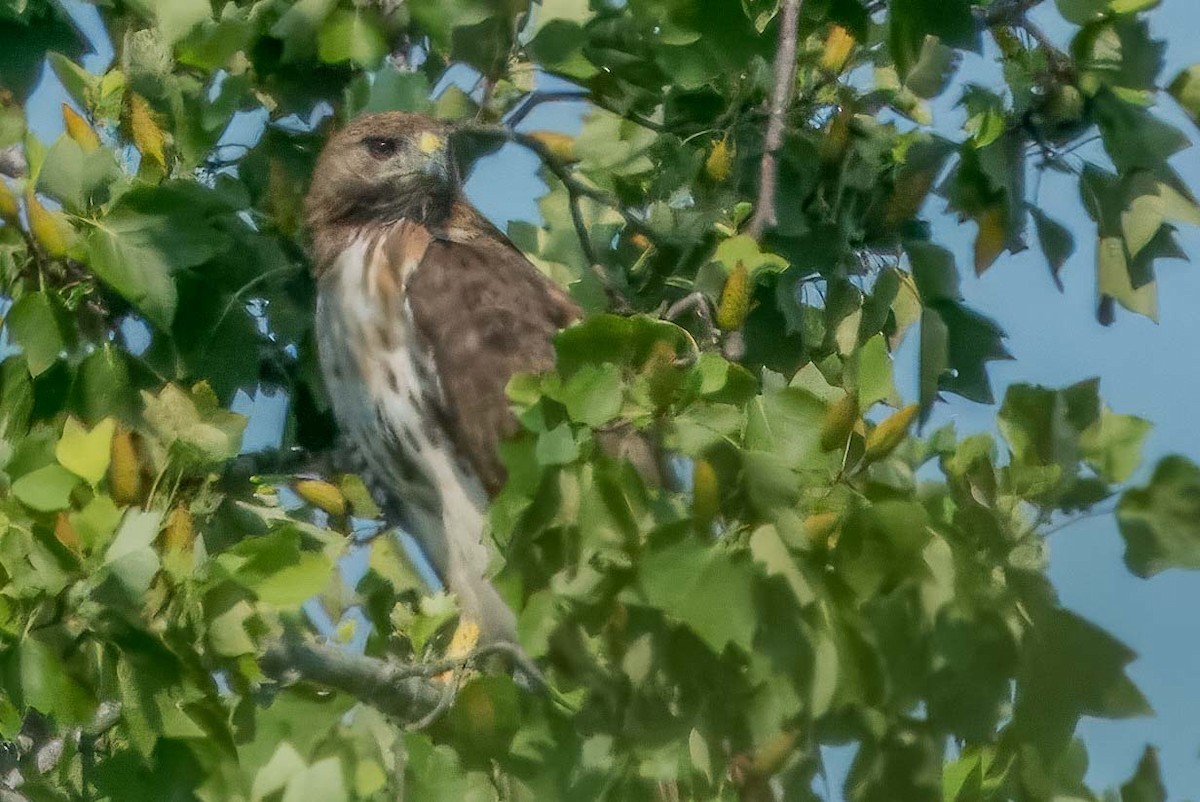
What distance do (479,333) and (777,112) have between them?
3.68 ft

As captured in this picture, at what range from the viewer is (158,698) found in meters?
1.96

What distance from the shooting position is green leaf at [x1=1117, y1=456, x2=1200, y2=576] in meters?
1.61

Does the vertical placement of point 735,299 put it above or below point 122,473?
above

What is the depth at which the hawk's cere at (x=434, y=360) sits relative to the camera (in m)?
3.32

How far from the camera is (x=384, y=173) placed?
3.78 meters

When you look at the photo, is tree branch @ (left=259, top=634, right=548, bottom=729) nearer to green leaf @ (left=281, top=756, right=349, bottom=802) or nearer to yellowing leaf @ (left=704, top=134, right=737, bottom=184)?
green leaf @ (left=281, top=756, right=349, bottom=802)

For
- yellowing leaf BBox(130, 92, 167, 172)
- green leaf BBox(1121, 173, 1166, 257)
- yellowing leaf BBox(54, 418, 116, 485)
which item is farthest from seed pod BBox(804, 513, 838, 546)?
yellowing leaf BBox(130, 92, 167, 172)

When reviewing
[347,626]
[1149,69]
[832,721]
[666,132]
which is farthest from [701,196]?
[832,721]

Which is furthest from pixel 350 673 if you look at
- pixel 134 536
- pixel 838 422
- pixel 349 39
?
pixel 349 39

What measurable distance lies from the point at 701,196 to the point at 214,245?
817 mm

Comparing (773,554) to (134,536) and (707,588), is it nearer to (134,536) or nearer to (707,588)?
(707,588)

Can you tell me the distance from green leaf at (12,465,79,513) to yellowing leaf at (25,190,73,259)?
570mm

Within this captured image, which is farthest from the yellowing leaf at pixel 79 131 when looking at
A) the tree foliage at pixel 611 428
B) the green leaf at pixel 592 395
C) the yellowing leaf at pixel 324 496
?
the green leaf at pixel 592 395

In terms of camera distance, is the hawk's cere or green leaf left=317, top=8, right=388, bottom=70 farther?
the hawk's cere
